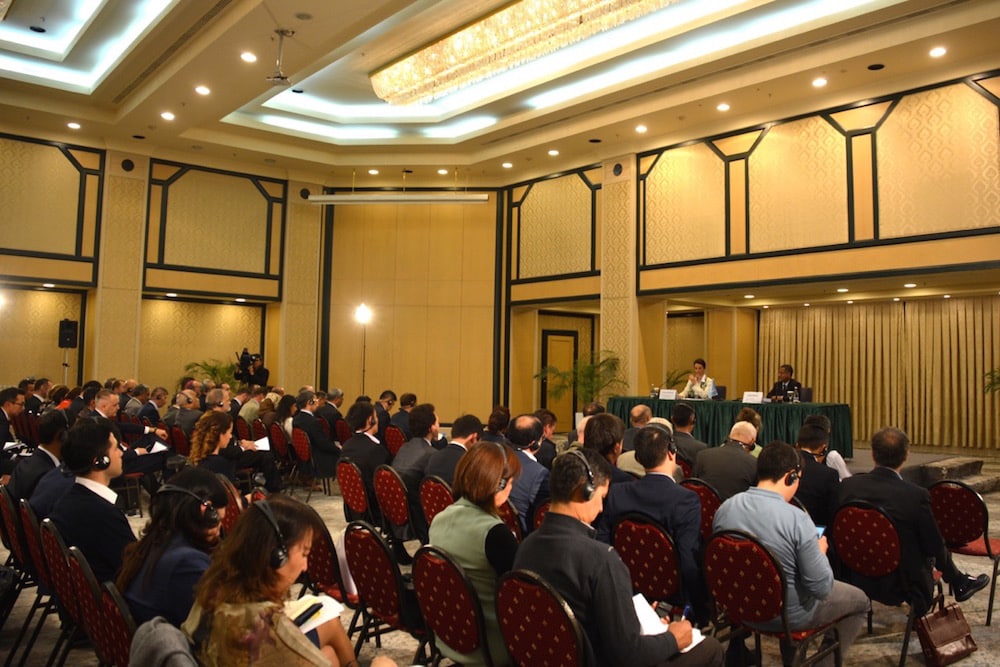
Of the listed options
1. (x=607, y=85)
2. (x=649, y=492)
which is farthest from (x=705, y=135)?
(x=649, y=492)

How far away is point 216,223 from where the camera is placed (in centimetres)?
1344

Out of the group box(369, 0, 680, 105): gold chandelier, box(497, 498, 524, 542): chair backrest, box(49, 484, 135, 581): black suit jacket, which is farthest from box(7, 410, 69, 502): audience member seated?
box(369, 0, 680, 105): gold chandelier

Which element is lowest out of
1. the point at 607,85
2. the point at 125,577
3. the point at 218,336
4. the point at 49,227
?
the point at 125,577

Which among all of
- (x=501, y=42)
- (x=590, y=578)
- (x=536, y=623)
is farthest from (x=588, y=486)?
(x=501, y=42)

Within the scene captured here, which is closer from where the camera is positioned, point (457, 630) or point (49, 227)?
point (457, 630)

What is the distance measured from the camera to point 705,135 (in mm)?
11047

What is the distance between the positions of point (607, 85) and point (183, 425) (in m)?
7.22

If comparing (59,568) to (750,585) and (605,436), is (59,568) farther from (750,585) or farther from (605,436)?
(605,436)

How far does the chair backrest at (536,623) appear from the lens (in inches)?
79.9

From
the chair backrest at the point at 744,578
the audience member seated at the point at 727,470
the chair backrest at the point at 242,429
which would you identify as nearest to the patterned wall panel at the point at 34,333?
the chair backrest at the point at 242,429

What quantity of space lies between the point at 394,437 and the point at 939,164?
7.15m

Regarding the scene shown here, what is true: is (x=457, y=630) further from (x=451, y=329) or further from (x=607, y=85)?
(x=451, y=329)

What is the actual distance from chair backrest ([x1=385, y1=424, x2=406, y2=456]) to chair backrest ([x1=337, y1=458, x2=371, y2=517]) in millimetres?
2121

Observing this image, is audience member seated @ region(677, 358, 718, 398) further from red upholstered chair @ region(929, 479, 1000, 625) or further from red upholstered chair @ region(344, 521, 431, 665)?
red upholstered chair @ region(344, 521, 431, 665)
